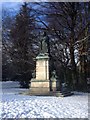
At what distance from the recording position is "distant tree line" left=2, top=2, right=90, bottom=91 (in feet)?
92.1

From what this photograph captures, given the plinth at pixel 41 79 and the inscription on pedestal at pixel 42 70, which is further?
the inscription on pedestal at pixel 42 70

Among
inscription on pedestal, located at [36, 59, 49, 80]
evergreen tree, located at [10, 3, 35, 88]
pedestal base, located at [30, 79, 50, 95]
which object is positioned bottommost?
pedestal base, located at [30, 79, 50, 95]

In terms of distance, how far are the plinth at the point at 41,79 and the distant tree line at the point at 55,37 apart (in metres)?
5.89

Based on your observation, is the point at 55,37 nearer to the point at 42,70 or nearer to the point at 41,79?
the point at 42,70

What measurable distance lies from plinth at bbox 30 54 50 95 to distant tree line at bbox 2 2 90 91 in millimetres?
5888

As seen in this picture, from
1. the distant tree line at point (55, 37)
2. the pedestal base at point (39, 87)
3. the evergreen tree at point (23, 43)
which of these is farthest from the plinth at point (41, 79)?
the evergreen tree at point (23, 43)

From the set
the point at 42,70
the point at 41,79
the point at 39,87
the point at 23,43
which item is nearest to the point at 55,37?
the point at 23,43

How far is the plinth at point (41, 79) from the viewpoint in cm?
2053

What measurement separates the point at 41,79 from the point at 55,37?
9.33 metres

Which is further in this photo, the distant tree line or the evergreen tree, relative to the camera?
the evergreen tree

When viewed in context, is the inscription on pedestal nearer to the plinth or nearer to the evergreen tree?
the plinth

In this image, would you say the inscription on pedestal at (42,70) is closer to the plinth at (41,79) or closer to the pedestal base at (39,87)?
the plinth at (41,79)

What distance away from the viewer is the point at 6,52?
33.2 m

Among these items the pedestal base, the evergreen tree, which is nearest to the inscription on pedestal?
the pedestal base
